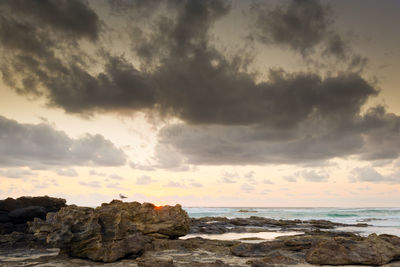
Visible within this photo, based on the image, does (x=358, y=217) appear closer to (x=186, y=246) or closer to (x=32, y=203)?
(x=186, y=246)

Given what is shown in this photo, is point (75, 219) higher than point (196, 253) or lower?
higher

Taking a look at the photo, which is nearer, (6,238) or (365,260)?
(365,260)

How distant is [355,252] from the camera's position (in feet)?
40.3

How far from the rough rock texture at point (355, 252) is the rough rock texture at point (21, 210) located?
19.8 m

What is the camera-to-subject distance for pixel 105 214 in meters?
14.5

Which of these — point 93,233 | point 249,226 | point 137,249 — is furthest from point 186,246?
point 249,226

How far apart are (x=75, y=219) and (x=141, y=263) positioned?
15.9ft

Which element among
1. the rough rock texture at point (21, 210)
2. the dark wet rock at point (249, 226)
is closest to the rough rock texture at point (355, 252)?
the rough rock texture at point (21, 210)

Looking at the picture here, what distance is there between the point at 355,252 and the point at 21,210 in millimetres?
22388

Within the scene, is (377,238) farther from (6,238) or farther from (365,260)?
(6,238)

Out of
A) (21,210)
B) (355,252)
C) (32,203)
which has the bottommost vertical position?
(355,252)

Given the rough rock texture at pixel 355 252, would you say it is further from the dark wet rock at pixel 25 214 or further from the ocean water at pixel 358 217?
the ocean water at pixel 358 217

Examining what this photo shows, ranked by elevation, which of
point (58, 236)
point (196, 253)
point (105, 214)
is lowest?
point (196, 253)

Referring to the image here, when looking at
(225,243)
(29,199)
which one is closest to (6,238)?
(29,199)
